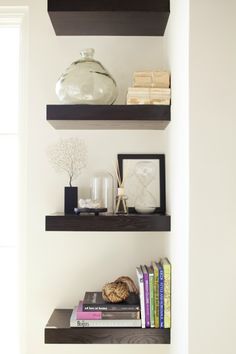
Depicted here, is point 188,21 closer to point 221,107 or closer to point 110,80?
point 221,107

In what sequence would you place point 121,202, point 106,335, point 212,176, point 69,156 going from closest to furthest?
point 212,176
point 106,335
point 121,202
point 69,156

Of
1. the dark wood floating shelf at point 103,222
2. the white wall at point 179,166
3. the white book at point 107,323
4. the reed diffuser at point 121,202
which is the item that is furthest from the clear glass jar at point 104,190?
the white book at point 107,323

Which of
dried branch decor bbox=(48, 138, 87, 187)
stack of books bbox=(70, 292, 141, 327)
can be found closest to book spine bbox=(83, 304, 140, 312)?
stack of books bbox=(70, 292, 141, 327)

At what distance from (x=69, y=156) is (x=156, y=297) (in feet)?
2.54

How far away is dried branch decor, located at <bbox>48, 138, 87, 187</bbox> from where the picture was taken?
7.08ft

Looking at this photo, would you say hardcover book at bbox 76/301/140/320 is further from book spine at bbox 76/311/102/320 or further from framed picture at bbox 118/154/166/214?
framed picture at bbox 118/154/166/214

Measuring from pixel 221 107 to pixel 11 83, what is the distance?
3.96 ft

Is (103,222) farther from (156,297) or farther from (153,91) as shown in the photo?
(153,91)

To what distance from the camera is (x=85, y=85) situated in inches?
75.5

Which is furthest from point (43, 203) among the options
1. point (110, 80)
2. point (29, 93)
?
point (110, 80)

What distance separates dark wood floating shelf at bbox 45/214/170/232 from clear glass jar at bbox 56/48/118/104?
507 millimetres

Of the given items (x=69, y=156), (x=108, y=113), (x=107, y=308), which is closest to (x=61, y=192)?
(x=69, y=156)

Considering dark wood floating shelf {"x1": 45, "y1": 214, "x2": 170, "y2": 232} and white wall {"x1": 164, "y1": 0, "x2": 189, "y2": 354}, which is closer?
white wall {"x1": 164, "y1": 0, "x2": 189, "y2": 354}

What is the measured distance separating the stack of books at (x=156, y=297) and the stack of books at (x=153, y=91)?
0.72 m
